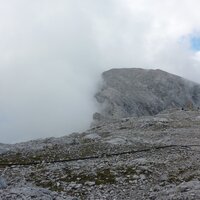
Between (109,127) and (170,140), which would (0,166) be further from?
(109,127)

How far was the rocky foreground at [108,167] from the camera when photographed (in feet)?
96.1

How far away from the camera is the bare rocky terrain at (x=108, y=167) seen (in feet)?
95.9

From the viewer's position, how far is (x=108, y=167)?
121ft

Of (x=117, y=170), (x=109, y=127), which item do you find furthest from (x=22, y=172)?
(x=109, y=127)

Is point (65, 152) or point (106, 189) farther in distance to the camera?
point (65, 152)

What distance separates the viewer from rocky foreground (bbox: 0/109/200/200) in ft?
96.1

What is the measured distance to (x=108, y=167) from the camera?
36.9 m

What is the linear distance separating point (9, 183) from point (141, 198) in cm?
1062

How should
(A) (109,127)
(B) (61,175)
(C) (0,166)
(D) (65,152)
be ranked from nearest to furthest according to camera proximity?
(B) (61,175) → (C) (0,166) → (D) (65,152) → (A) (109,127)

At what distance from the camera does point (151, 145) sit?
46156 millimetres

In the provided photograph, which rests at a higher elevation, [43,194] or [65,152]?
[65,152]

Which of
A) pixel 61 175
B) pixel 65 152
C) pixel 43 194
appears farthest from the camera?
pixel 65 152

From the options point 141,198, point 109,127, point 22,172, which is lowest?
point 141,198

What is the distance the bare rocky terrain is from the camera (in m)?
29.2
